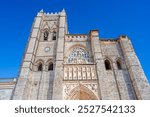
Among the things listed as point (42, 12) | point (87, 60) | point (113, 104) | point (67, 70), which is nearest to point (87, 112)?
point (113, 104)

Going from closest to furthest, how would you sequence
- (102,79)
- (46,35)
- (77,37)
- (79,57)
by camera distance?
(102,79) → (79,57) → (77,37) → (46,35)

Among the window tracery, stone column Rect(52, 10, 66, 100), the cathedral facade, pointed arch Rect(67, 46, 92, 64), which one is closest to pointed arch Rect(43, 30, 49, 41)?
the cathedral facade

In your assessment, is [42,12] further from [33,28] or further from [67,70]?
[67,70]

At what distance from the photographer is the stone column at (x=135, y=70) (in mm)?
11859

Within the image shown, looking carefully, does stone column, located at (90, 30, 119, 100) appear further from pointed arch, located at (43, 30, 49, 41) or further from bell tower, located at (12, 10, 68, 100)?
pointed arch, located at (43, 30, 49, 41)

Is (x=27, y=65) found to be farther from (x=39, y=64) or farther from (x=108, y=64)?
(x=108, y=64)

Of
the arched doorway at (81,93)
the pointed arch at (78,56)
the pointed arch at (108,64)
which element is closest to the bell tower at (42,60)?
the pointed arch at (78,56)

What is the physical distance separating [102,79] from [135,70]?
9.96ft

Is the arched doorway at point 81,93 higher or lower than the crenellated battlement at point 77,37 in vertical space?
lower

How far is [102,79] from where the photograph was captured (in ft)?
41.5

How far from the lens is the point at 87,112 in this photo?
381cm

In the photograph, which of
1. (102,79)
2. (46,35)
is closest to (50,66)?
(46,35)

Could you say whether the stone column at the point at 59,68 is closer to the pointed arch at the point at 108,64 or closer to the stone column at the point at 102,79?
the stone column at the point at 102,79

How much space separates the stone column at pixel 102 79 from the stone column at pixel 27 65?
583cm
